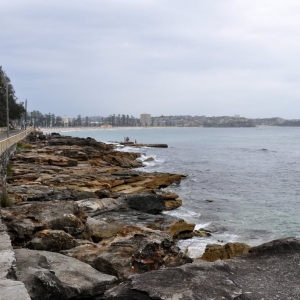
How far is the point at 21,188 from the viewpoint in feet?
54.1

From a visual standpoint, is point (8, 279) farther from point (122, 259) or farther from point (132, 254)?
point (132, 254)

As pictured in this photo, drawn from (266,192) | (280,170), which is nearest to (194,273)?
(266,192)

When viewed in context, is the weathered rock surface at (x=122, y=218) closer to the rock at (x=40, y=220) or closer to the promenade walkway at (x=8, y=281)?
the rock at (x=40, y=220)

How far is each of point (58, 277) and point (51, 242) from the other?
2080 millimetres

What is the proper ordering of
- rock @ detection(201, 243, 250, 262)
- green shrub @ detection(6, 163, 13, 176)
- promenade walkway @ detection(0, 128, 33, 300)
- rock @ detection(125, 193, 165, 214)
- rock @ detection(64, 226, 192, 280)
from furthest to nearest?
green shrub @ detection(6, 163, 13, 176) → rock @ detection(125, 193, 165, 214) → rock @ detection(201, 243, 250, 262) → rock @ detection(64, 226, 192, 280) → promenade walkway @ detection(0, 128, 33, 300)

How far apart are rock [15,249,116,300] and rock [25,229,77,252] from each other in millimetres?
850

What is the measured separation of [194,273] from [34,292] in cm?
232

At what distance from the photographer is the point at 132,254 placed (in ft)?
26.5

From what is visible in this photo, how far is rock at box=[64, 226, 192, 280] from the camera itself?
25.1 ft

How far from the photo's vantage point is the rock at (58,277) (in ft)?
19.9

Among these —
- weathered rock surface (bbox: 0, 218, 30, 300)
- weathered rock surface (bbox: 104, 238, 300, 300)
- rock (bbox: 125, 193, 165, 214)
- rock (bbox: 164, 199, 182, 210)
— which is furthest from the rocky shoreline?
rock (bbox: 164, 199, 182, 210)

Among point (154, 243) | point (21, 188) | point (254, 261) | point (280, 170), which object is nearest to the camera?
point (254, 261)

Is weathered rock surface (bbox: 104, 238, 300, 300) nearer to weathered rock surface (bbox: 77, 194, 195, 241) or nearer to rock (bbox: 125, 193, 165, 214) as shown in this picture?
weathered rock surface (bbox: 77, 194, 195, 241)

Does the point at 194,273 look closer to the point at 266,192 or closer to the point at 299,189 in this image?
the point at 266,192
